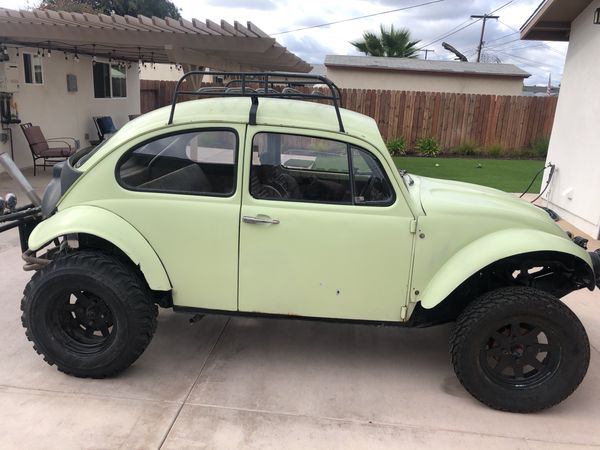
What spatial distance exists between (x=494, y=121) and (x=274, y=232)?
51.0ft

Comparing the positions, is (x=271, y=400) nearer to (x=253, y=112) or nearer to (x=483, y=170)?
(x=253, y=112)

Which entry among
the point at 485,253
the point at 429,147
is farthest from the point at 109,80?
the point at 485,253

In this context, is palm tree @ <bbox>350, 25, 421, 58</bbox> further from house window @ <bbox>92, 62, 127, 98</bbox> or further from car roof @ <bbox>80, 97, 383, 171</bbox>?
car roof @ <bbox>80, 97, 383, 171</bbox>

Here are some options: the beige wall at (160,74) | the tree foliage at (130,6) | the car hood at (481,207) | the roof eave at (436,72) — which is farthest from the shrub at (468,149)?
the tree foliage at (130,6)

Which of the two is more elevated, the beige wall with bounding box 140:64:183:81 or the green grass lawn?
the beige wall with bounding box 140:64:183:81

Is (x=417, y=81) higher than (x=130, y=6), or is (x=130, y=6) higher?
(x=130, y=6)

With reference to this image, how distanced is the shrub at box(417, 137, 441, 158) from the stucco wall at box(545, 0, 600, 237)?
7.32m

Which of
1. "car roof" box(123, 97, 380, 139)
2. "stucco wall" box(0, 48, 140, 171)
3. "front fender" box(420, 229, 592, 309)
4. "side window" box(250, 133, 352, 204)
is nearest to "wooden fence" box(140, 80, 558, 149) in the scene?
"stucco wall" box(0, 48, 140, 171)

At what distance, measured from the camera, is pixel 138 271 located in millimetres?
3371

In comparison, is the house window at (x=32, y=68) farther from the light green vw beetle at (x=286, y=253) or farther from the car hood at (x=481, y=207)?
the car hood at (x=481, y=207)

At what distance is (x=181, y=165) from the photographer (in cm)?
352

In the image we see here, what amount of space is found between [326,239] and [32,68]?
10.9 metres

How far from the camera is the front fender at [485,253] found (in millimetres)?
3041

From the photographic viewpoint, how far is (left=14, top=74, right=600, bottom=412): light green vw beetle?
3.13 meters
